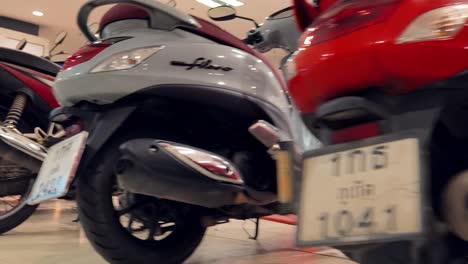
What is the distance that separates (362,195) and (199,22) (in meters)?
0.97

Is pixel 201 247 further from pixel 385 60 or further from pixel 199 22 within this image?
pixel 385 60

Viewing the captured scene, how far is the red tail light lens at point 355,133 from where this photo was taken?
0.82m

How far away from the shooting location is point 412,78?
0.79 metres

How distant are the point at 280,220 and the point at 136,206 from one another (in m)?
1.77

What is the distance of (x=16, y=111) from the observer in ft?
7.25

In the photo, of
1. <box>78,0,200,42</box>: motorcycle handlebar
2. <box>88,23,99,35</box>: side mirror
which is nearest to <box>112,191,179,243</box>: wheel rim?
<box>78,0,200,42</box>: motorcycle handlebar

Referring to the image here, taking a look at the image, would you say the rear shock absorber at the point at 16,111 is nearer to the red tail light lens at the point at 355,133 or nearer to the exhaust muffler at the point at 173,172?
the exhaust muffler at the point at 173,172

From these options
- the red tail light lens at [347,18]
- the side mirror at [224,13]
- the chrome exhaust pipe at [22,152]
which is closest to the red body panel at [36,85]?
the chrome exhaust pipe at [22,152]

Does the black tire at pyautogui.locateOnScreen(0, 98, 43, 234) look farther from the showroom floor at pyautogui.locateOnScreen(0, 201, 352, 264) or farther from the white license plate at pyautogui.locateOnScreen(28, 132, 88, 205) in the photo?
the white license plate at pyautogui.locateOnScreen(28, 132, 88, 205)

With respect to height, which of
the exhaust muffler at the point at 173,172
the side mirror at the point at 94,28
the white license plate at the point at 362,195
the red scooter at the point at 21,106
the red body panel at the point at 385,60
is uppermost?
the red body panel at the point at 385,60

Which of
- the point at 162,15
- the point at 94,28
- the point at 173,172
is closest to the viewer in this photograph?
the point at 173,172

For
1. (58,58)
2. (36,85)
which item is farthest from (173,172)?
(58,58)

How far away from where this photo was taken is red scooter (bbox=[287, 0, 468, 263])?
70cm

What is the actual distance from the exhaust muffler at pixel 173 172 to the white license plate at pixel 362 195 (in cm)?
49
